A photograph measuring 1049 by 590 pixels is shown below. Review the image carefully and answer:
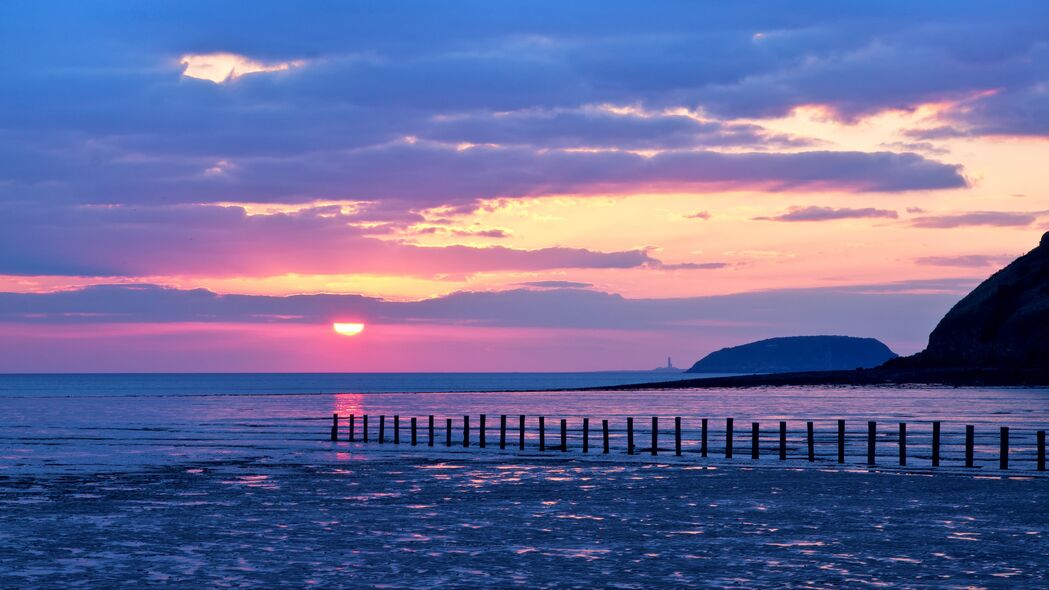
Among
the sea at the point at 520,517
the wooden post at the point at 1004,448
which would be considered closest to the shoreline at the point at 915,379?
the sea at the point at 520,517

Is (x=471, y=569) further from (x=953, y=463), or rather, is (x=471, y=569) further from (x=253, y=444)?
(x=253, y=444)

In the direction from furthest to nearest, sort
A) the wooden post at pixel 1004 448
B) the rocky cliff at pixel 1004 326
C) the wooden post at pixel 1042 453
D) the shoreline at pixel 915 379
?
the rocky cliff at pixel 1004 326 < the shoreline at pixel 915 379 < the wooden post at pixel 1004 448 < the wooden post at pixel 1042 453

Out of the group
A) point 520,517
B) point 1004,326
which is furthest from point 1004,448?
point 1004,326

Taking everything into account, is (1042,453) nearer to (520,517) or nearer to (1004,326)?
(520,517)

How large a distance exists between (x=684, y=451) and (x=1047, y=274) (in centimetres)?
15480

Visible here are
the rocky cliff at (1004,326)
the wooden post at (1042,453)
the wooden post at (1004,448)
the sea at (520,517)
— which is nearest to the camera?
the sea at (520,517)

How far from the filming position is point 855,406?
341ft

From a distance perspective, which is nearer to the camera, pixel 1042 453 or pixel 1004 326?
pixel 1042 453

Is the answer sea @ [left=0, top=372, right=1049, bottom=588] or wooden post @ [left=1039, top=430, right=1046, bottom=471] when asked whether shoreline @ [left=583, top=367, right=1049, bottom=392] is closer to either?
sea @ [left=0, top=372, right=1049, bottom=588]

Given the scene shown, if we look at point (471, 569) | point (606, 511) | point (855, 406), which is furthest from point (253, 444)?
point (855, 406)

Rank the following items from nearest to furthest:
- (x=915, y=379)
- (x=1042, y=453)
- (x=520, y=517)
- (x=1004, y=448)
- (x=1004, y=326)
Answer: (x=520, y=517) → (x=1042, y=453) → (x=1004, y=448) → (x=1004, y=326) → (x=915, y=379)

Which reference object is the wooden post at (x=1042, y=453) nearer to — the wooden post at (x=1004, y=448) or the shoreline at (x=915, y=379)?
the wooden post at (x=1004, y=448)

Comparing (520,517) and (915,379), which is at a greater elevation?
(915,379)

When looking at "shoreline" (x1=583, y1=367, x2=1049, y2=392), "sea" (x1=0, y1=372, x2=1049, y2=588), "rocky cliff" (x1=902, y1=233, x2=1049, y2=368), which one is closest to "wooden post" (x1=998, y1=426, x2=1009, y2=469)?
"sea" (x1=0, y1=372, x2=1049, y2=588)
